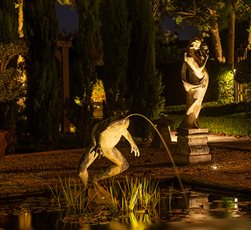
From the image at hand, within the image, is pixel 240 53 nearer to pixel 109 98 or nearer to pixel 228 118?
pixel 228 118

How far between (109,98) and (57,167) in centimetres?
505

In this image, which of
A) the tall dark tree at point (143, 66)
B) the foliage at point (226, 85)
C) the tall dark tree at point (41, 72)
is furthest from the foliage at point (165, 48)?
the tall dark tree at point (41, 72)

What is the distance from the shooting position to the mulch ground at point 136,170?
12.0 metres

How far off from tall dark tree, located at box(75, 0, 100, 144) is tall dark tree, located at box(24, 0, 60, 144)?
705 millimetres

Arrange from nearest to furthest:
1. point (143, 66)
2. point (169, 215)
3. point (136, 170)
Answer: point (169, 215)
point (136, 170)
point (143, 66)

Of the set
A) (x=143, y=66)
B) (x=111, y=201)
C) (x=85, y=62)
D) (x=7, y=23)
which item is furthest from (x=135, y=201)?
(x=143, y=66)

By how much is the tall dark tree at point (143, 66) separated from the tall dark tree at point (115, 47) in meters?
0.36

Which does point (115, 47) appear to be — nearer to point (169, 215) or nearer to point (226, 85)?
point (226, 85)

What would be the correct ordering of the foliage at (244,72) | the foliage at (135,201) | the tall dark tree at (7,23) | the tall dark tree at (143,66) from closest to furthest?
the foliage at (135,201)
the tall dark tree at (7,23)
the tall dark tree at (143,66)
the foliage at (244,72)

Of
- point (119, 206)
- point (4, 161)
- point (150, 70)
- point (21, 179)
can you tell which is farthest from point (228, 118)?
point (119, 206)

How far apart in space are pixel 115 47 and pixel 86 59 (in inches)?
43.1

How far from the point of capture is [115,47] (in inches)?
777

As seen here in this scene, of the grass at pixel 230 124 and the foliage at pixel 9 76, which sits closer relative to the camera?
the foliage at pixel 9 76

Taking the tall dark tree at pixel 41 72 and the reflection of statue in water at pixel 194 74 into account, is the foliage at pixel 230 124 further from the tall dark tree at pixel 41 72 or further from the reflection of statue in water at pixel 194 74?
the reflection of statue in water at pixel 194 74
